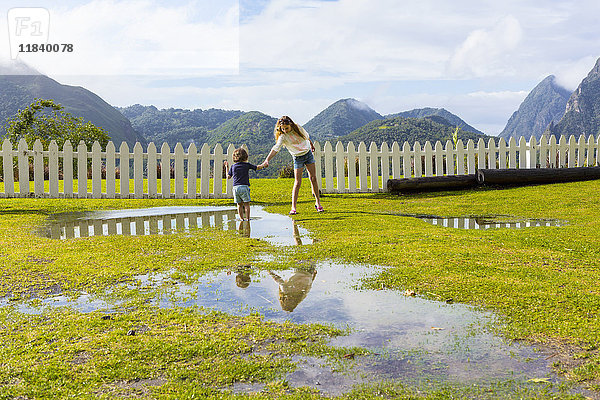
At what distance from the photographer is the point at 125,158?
14297 millimetres

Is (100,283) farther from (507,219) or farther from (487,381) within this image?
(507,219)

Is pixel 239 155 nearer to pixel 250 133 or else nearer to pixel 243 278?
pixel 243 278

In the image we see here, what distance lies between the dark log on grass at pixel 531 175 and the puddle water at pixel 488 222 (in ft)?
20.0

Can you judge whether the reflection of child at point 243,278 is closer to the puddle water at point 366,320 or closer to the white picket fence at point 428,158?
the puddle water at point 366,320

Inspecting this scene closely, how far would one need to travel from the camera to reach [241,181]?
1026 centimetres

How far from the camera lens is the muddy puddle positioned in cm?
285

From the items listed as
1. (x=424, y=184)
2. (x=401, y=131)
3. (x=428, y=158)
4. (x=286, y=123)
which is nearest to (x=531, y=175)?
(x=428, y=158)

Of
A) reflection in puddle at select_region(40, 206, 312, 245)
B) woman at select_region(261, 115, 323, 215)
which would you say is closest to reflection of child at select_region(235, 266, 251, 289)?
reflection in puddle at select_region(40, 206, 312, 245)

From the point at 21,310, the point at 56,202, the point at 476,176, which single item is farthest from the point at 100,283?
the point at 476,176

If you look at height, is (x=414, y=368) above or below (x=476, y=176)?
below

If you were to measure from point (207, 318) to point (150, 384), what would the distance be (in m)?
1.08

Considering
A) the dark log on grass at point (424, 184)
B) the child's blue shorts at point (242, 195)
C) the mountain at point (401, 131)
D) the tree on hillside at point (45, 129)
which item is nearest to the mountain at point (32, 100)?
the mountain at point (401, 131)

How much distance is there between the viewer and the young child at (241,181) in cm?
999

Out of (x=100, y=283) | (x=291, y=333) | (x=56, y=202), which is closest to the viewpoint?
(x=291, y=333)
